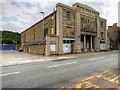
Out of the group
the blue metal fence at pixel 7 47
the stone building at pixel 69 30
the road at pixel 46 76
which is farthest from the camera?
the blue metal fence at pixel 7 47

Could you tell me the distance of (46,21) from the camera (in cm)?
3145

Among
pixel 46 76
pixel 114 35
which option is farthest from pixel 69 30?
pixel 114 35

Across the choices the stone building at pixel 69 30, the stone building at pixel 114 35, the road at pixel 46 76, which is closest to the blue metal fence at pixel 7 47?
the stone building at pixel 69 30

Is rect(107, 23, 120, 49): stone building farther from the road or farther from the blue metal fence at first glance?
the blue metal fence

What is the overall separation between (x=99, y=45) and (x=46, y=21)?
17031 millimetres

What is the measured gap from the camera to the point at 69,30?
94.9 feet

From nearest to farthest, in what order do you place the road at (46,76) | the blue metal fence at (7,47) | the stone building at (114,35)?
1. the road at (46,76)
2. the stone building at (114,35)
3. the blue metal fence at (7,47)

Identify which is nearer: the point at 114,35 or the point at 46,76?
the point at 46,76

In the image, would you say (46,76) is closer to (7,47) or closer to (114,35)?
(114,35)

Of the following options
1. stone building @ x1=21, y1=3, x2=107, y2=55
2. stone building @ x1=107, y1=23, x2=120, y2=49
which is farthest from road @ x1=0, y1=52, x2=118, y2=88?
stone building @ x1=107, y1=23, x2=120, y2=49

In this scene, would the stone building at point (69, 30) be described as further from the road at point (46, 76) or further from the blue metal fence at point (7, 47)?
the blue metal fence at point (7, 47)

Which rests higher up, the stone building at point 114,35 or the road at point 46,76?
the stone building at point 114,35

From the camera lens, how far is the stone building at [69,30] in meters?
26.3

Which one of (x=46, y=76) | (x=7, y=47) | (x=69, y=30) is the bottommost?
(x=46, y=76)
